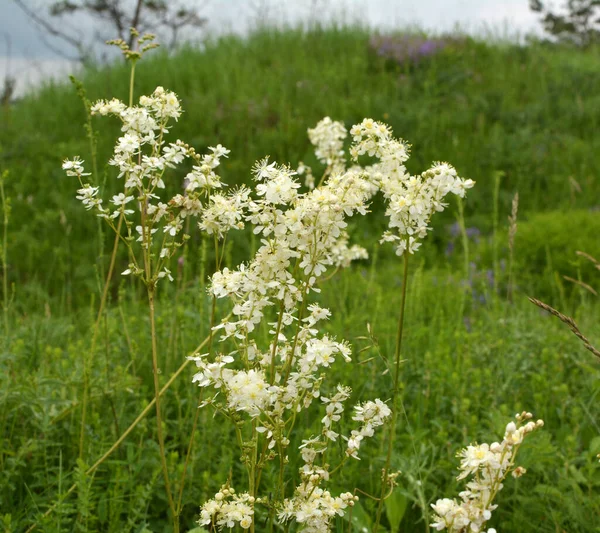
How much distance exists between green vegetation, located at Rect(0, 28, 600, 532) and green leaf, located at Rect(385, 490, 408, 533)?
1 cm

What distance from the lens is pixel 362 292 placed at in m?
5.11

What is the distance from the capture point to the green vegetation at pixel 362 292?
8.26ft

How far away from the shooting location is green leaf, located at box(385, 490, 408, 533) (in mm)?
2311

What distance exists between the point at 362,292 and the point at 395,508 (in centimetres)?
285

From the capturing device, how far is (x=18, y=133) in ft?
29.9

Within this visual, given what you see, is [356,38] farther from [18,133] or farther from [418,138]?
[18,133]

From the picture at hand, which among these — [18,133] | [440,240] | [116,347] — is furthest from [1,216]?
[440,240]

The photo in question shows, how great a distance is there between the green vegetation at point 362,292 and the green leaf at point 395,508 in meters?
0.01

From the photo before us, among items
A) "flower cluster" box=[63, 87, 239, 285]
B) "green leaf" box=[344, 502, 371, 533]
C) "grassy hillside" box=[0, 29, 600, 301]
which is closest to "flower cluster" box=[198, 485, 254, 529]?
"flower cluster" box=[63, 87, 239, 285]

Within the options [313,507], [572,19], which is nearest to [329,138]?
[313,507]

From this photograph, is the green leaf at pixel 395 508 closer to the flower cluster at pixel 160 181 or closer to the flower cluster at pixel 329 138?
the flower cluster at pixel 160 181

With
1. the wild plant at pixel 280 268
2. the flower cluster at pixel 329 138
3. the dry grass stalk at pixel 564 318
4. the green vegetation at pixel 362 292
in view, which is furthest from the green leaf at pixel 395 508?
the flower cluster at pixel 329 138

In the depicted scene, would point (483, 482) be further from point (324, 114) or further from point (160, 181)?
point (324, 114)

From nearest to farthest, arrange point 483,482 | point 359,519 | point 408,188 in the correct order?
1. point 483,482
2. point 408,188
3. point 359,519
